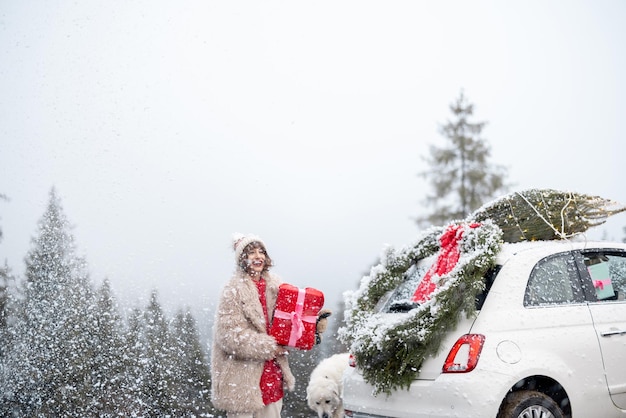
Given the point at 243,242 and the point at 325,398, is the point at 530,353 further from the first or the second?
the point at 325,398

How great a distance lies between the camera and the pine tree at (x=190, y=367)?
7.73 meters

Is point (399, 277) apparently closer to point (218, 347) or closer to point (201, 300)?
point (218, 347)

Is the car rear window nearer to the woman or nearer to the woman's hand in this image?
the woman's hand

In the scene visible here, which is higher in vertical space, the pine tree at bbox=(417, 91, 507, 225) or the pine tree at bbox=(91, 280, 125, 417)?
the pine tree at bbox=(417, 91, 507, 225)

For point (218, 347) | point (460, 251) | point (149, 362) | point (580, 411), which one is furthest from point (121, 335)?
point (580, 411)

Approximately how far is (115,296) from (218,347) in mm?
4573

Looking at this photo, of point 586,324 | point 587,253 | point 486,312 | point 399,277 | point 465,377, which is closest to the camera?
point 465,377

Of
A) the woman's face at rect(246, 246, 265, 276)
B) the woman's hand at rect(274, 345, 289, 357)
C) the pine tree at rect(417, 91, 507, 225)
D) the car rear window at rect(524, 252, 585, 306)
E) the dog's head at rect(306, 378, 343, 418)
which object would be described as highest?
the pine tree at rect(417, 91, 507, 225)

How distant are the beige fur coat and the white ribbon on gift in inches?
6.5

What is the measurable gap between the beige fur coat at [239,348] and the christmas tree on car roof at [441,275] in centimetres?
76

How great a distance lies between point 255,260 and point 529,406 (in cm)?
250

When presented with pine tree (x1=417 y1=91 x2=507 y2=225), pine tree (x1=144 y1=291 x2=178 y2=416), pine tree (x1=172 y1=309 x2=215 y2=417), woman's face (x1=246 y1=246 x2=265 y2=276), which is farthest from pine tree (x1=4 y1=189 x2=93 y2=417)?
pine tree (x1=417 y1=91 x2=507 y2=225)

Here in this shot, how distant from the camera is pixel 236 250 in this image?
4.95 metres

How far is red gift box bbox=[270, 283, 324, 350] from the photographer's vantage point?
464 centimetres
